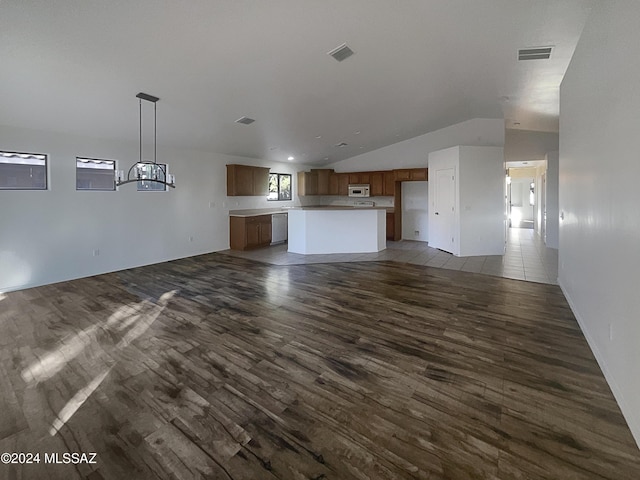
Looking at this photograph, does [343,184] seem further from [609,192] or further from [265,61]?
[609,192]

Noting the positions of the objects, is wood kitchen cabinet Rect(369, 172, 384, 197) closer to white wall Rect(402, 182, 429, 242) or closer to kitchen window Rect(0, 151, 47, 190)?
white wall Rect(402, 182, 429, 242)

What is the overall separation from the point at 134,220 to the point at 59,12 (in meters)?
4.46

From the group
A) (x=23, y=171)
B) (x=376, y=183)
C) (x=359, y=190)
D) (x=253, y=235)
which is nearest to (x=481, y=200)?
(x=376, y=183)

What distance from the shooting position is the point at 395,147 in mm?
9711

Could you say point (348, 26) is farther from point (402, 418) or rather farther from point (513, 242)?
point (513, 242)

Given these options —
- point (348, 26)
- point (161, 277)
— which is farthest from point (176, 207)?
point (348, 26)

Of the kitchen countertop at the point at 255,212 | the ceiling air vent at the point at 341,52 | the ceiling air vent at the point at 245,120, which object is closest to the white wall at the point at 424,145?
the kitchen countertop at the point at 255,212

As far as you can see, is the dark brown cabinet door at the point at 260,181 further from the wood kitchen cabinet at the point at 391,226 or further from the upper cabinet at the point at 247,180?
the wood kitchen cabinet at the point at 391,226

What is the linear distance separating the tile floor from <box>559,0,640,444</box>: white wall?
2202 mm

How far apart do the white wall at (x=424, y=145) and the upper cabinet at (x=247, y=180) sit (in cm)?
297

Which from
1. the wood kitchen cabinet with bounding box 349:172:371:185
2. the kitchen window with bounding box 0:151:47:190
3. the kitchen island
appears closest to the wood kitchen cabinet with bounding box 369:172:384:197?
the wood kitchen cabinet with bounding box 349:172:371:185

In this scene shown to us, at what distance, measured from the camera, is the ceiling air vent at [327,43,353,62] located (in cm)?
382

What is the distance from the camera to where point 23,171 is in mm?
5078

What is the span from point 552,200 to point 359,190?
526 centimetres
